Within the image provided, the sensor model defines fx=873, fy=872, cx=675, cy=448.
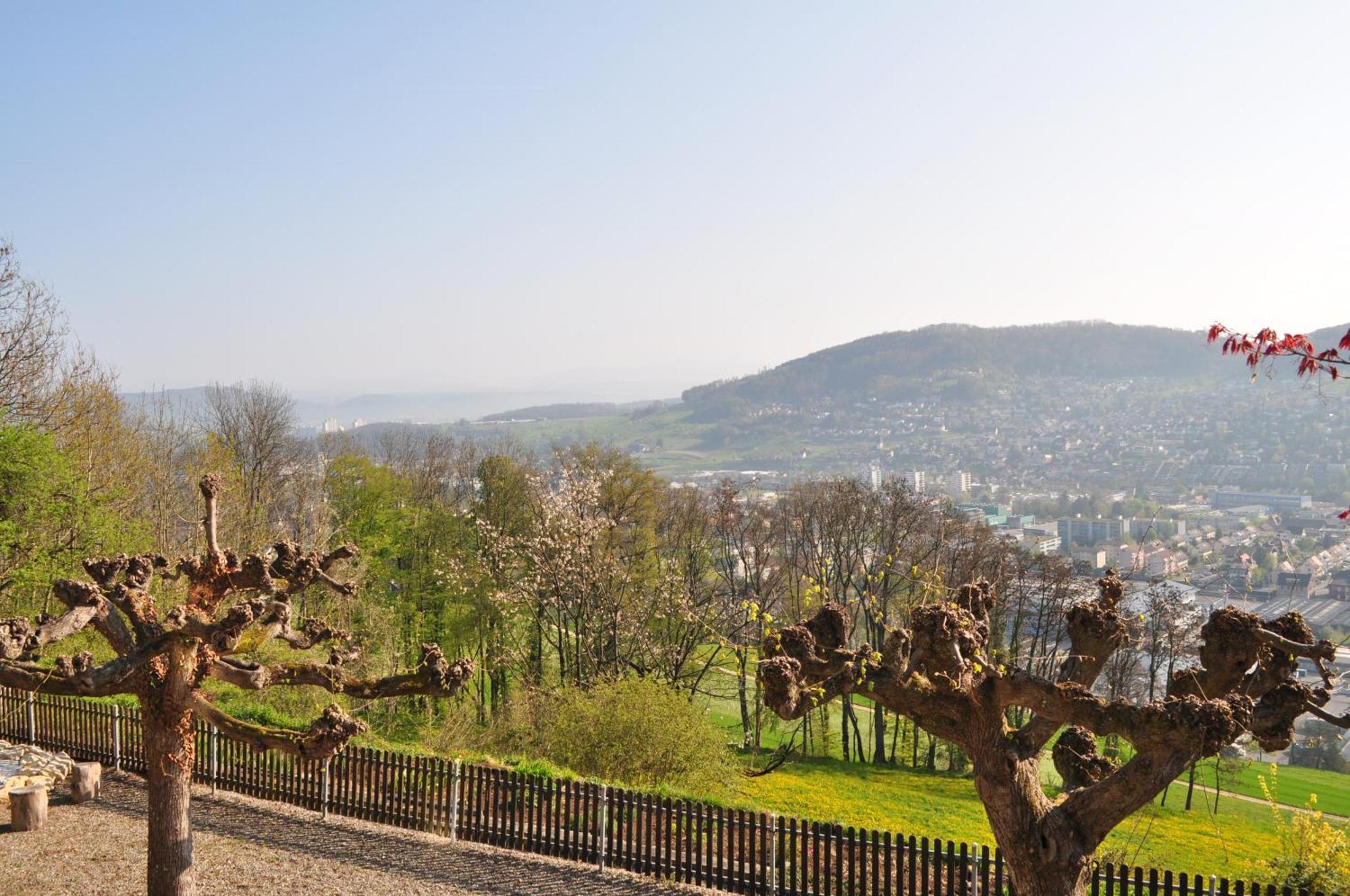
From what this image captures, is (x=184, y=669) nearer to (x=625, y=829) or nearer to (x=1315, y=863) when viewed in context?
(x=625, y=829)

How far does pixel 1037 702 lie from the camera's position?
8.43 meters

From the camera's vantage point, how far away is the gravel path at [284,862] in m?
12.1

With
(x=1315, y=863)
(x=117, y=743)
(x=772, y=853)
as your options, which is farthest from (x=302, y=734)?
(x=1315, y=863)

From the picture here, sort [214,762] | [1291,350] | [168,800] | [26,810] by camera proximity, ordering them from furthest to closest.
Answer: [214,762] < [26,810] < [168,800] < [1291,350]

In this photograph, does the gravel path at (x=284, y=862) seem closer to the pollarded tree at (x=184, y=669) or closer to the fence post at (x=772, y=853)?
the fence post at (x=772, y=853)

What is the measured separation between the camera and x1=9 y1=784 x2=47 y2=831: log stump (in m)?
14.0

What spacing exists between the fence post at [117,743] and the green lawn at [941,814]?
42.1 feet

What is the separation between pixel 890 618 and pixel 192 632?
29.8 m

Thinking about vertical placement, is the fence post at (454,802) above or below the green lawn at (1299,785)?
above

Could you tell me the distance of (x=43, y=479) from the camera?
811 inches

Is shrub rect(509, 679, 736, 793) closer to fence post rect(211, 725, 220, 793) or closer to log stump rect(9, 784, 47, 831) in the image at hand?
fence post rect(211, 725, 220, 793)

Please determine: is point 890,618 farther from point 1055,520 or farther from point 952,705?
point 1055,520

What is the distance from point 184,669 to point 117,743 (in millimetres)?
9665

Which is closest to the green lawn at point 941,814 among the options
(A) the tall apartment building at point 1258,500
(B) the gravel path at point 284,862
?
(B) the gravel path at point 284,862
